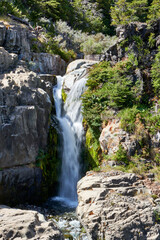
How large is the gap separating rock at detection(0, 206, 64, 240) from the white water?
485 cm

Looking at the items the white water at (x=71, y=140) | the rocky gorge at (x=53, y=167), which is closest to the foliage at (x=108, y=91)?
the rocky gorge at (x=53, y=167)

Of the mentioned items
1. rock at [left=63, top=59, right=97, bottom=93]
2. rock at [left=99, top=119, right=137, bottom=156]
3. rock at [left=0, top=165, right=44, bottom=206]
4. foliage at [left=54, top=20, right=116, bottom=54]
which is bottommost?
rock at [left=0, top=165, right=44, bottom=206]

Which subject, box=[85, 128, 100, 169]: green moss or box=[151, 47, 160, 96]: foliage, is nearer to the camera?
box=[151, 47, 160, 96]: foliage

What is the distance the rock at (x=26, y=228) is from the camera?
219 inches

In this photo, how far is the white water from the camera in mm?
11688

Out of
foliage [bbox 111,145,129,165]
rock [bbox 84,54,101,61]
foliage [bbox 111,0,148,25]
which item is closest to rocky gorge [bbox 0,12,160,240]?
foliage [bbox 111,145,129,165]

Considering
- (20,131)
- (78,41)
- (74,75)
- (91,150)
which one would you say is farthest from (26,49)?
(91,150)

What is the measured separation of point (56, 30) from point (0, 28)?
37.0 feet

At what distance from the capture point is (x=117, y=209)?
6.62 metres

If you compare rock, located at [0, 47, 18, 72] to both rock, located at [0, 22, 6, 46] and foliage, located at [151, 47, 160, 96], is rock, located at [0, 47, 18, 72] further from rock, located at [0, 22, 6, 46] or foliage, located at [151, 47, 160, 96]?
foliage, located at [151, 47, 160, 96]

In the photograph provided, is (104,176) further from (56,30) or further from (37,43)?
(56,30)

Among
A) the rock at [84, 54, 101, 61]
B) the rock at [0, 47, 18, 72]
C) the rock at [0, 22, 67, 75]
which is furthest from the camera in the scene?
the rock at [84, 54, 101, 61]

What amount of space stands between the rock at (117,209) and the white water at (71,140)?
3979 millimetres

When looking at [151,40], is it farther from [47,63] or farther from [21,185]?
[21,185]
